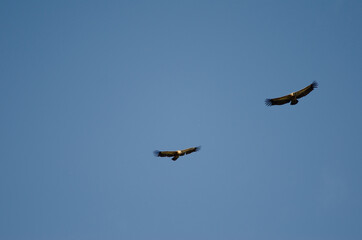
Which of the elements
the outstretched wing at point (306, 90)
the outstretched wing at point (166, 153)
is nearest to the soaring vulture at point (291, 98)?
the outstretched wing at point (306, 90)

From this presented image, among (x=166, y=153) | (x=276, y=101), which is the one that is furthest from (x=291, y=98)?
(x=166, y=153)

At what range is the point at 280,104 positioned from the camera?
38594 mm

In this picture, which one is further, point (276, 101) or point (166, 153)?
point (166, 153)

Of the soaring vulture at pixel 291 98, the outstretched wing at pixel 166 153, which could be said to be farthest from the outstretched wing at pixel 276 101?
the outstretched wing at pixel 166 153

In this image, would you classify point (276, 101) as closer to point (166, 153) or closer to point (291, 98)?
point (291, 98)

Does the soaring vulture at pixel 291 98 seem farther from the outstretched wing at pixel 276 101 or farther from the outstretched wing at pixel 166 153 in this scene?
the outstretched wing at pixel 166 153

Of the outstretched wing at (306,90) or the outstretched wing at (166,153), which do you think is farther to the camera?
the outstretched wing at (166,153)

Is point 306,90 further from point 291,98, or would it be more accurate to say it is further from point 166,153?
point 166,153

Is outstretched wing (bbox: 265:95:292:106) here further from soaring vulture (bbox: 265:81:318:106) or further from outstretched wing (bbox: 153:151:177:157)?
outstretched wing (bbox: 153:151:177:157)

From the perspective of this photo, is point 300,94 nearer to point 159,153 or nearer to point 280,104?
point 280,104

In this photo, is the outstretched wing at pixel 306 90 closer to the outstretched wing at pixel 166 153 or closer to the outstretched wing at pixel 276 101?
the outstretched wing at pixel 276 101

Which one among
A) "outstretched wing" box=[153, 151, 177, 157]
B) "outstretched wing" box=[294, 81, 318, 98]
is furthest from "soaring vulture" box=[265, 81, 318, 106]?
"outstretched wing" box=[153, 151, 177, 157]

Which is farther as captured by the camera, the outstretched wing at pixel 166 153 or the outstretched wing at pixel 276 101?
the outstretched wing at pixel 166 153

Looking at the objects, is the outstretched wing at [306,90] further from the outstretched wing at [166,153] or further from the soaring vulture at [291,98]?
the outstretched wing at [166,153]
